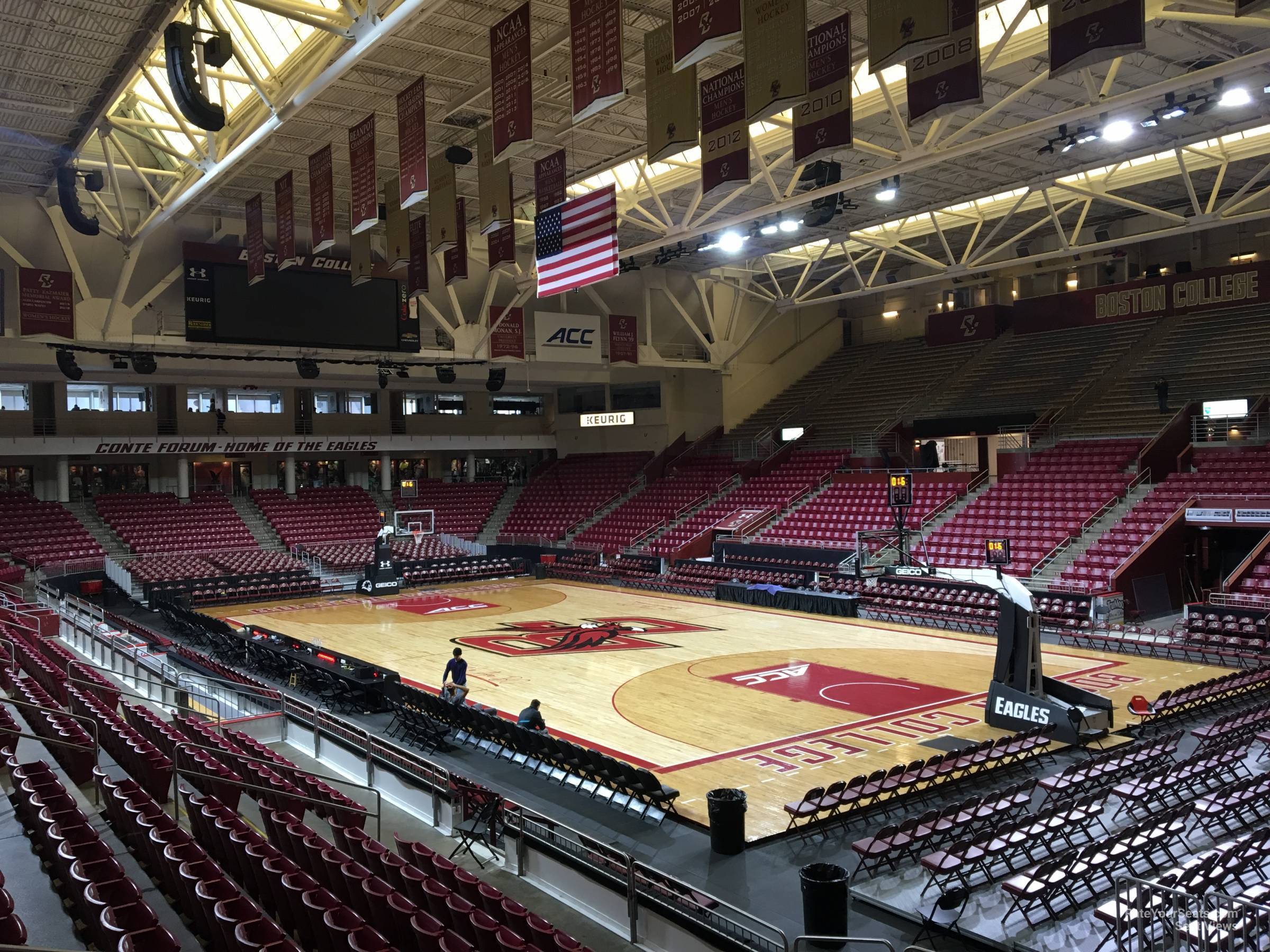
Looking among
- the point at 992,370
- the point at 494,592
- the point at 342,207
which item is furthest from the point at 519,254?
the point at 992,370

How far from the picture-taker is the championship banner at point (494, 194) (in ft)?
46.3

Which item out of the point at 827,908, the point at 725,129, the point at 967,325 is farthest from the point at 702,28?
the point at 967,325

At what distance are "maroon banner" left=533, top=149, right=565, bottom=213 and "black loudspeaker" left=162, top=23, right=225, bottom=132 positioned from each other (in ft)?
15.9

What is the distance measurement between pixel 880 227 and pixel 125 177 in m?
22.6

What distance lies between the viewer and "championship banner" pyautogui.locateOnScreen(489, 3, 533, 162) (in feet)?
38.9

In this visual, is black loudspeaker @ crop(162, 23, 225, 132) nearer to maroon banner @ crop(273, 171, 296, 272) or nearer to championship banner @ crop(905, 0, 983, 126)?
maroon banner @ crop(273, 171, 296, 272)

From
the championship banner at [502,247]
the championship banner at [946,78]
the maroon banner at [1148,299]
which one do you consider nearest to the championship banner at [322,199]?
the championship banner at [502,247]

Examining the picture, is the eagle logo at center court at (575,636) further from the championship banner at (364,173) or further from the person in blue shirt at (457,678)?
the championship banner at (364,173)

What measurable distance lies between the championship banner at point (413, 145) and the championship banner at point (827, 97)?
5.16 metres

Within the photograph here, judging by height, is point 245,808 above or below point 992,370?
below

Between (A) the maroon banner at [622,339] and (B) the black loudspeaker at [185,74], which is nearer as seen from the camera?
(B) the black loudspeaker at [185,74]

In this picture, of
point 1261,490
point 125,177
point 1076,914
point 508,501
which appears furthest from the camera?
point 508,501

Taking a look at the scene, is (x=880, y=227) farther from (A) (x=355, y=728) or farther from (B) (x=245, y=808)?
(B) (x=245, y=808)

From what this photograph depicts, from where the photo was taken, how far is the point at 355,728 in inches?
488
